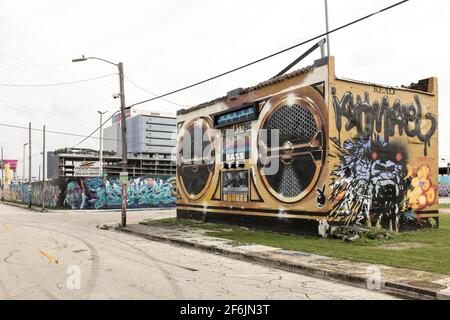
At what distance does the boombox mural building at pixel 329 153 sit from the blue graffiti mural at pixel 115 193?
24634 mm

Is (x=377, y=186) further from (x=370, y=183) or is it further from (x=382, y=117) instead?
(x=382, y=117)

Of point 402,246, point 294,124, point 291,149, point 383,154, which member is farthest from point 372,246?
point 294,124

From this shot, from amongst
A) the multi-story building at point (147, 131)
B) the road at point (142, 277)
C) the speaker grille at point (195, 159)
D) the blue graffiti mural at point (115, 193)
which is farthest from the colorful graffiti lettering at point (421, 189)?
the multi-story building at point (147, 131)

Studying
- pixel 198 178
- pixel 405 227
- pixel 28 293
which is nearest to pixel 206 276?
pixel 28 293

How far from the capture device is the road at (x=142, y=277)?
25.6ft

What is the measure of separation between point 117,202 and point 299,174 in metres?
30.8

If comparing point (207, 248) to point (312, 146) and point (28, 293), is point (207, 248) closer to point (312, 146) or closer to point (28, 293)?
point (312, 146)

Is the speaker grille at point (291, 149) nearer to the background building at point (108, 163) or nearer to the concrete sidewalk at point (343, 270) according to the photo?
the concrete sidewalk at point (343, 270)

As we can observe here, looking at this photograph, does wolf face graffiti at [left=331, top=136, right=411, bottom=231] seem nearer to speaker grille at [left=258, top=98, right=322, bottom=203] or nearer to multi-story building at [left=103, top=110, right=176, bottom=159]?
speaker grille at [left=258, top=98, right=322, bottom=203]

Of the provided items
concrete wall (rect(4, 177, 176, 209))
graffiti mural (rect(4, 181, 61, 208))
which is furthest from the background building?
concrete wall (rect(4, 177, 176, 209))

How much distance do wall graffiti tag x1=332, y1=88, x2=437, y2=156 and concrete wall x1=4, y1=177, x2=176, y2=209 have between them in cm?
3164

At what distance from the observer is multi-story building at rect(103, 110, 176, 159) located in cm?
6700

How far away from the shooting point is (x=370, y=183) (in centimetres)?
1738
